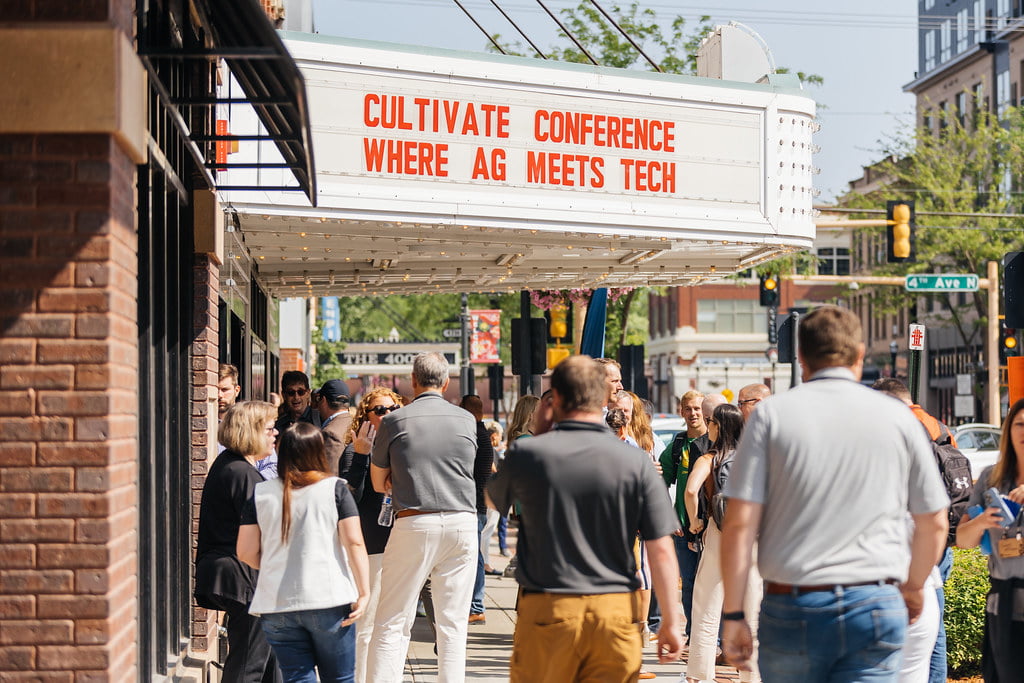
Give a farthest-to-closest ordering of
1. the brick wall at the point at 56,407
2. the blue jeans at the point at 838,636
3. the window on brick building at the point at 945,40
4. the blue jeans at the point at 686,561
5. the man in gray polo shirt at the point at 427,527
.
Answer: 1. the window on brick building at the point at 945,40
2. the blue jeans at the point at 686,561
3. the man in gray polo shirt at the point at 427,527
4. the brick wall at the point at 56,407
5. the blue jeans at the point at 838,636

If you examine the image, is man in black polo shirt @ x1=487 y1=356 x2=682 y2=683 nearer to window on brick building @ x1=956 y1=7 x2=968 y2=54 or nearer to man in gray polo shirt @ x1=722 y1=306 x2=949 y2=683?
man in gray polo shirt @ x1=722 y1=306 x2=949 y2=683

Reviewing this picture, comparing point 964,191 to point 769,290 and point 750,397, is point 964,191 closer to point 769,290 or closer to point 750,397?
point 769,290

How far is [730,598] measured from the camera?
15.3ft

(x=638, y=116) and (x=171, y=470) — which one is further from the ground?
(x=638, y=116)

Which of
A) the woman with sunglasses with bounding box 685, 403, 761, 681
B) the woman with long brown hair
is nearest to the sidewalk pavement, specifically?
the woman with sunglasses with bounding box 685, 403, 761, 681

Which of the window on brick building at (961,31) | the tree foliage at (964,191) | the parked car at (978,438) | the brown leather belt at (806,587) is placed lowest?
the parked car at (978,438)

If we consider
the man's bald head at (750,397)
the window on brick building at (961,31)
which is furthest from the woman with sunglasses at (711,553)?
the window on brick building at (961,31)

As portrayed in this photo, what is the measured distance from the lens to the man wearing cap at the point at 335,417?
32.2 feet

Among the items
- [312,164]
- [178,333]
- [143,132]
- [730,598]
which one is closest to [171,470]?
[178,333]

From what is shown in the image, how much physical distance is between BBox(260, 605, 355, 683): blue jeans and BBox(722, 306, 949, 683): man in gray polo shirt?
201 centimetres

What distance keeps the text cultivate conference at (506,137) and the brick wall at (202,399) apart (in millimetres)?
2533

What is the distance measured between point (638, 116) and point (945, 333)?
54.5 m

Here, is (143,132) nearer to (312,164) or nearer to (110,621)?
(312,164)

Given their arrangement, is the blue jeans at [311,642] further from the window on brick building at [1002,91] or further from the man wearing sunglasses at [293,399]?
the window on brick building at [1002,91]
